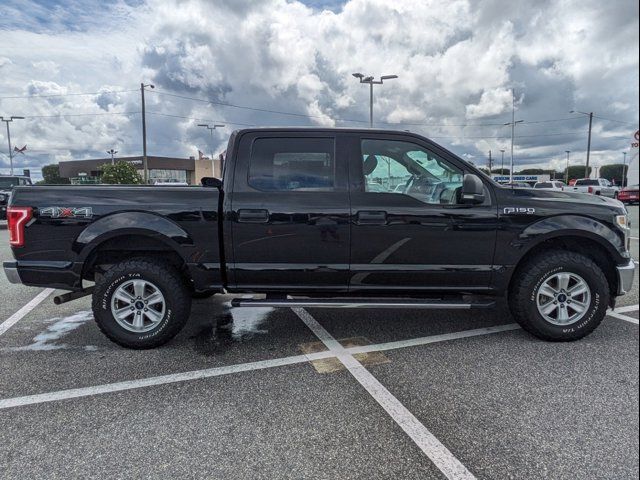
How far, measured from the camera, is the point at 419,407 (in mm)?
2848

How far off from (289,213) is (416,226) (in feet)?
3.61

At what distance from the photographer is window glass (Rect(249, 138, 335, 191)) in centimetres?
383

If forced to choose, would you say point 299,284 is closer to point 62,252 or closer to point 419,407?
point 419,407

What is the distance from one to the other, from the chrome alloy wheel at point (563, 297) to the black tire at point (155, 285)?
3.21 m

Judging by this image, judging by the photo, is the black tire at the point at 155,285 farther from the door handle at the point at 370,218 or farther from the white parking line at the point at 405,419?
the door handle at the point at 370,218

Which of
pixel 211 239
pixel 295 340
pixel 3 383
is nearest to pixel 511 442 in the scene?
pixel 295 340

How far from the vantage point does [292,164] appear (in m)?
3.89

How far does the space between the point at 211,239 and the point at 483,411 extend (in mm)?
2465

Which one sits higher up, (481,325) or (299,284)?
(299,284)

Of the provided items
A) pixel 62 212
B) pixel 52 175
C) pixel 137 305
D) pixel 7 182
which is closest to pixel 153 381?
pixel 137 305

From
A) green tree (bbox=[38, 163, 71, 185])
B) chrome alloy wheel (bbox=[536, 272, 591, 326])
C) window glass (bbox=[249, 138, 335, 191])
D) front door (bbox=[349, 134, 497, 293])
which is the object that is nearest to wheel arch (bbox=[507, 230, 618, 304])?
chrome alloy wheel (bbox=[536, 272, 591, 326])

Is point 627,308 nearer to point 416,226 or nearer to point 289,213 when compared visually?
point 416,226

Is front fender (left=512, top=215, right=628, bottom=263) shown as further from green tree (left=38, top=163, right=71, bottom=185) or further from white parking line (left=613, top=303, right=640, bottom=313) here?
green tree (left=38, top=163, right=71, bottom=185)

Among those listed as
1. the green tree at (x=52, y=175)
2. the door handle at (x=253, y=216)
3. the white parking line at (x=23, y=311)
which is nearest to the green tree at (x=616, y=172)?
the door handle at (x=253, y=216)
